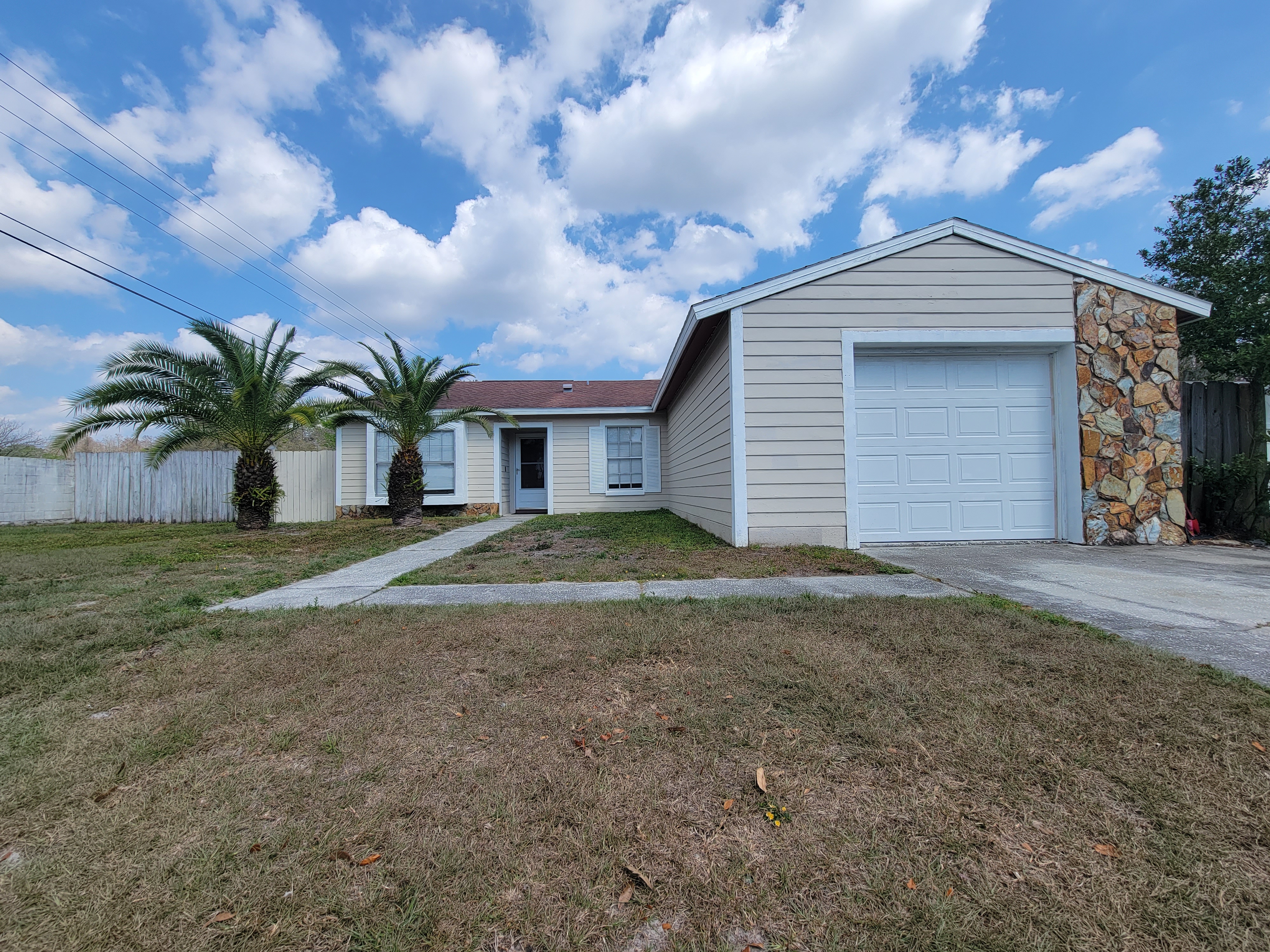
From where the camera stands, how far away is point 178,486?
1241 cm

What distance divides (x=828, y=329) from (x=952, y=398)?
174cm

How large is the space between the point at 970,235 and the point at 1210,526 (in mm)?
4895

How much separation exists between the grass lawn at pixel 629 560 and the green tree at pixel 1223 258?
901 centimetres

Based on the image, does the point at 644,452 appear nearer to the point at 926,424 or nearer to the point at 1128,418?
the point at 926,424

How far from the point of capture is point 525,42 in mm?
8523

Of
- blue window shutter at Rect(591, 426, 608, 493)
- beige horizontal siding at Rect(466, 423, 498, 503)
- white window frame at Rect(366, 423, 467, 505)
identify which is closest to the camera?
white window frame at Rect(366, 423, 467, 505)

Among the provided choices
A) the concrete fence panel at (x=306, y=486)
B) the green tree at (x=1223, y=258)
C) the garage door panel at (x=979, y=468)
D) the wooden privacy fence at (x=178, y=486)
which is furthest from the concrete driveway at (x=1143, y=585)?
the wooden privacy fence at (x=178, y=486)

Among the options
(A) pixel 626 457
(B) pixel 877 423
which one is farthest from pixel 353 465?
(B) pixel 877 423

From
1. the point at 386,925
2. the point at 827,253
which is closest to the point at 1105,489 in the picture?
the point at 827,253

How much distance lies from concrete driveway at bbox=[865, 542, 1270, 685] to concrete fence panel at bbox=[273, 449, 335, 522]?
1206cm

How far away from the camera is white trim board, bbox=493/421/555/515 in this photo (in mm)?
12344

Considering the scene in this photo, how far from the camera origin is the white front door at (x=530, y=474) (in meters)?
13.4

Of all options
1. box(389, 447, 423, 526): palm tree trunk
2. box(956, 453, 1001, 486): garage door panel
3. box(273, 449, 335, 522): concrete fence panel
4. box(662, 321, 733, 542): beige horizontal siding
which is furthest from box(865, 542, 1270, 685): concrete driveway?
box(273, 449, 335, 522): concrete fence panel

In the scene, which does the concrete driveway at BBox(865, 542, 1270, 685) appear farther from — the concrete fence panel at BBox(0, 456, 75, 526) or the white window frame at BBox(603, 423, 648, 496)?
the concrete fence panel at BBox(0, 456, 75, 526)
